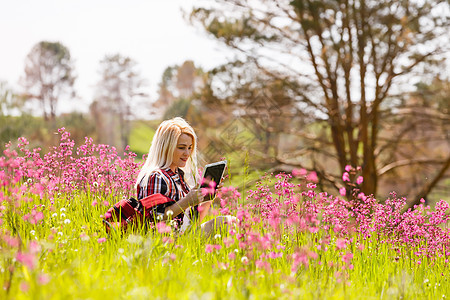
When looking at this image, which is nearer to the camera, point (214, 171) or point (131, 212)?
point (131, 212)

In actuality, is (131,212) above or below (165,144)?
below

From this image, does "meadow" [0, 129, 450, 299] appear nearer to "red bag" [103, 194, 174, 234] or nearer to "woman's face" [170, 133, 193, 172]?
"red bag" [103, 194, 174, 234]

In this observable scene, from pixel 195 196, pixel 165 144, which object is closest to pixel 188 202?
pixel 195 196

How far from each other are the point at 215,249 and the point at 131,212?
0.91 meters

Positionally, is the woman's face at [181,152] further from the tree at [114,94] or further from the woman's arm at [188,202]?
the tree at [114,94]

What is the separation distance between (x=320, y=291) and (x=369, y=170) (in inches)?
351

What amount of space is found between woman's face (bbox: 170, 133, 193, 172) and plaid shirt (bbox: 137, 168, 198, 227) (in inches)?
3.9

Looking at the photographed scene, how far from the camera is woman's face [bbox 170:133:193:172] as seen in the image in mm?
4375

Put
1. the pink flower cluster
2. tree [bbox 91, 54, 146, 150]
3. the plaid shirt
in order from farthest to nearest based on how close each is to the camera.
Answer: tree [bbox 91, 54, 146, 150], the pink flower cluster, the plaid shirt

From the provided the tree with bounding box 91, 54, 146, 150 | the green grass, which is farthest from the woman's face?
the tree with bounding box 91, 54, 146, 150

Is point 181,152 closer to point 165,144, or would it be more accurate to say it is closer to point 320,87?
point 165,144

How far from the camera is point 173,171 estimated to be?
4.37 meters

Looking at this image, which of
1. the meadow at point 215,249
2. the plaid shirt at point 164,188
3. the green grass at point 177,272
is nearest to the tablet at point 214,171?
the meadow at point 215,249

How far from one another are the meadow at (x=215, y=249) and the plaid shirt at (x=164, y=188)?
1.25 feet
